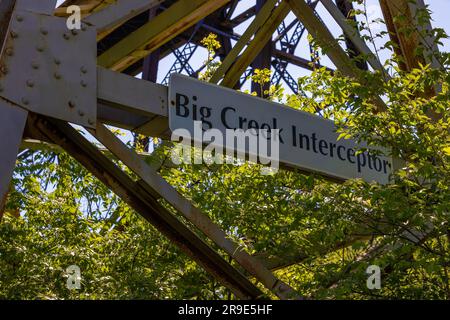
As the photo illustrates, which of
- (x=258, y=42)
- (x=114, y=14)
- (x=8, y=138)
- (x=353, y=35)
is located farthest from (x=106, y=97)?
(x=258, y=42)

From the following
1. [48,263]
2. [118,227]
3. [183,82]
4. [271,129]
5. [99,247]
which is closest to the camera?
[183,82]

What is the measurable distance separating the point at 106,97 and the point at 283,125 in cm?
133

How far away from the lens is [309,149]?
18.8 feet

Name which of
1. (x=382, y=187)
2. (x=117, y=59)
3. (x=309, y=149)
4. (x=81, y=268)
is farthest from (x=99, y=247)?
(x=382, y=187)

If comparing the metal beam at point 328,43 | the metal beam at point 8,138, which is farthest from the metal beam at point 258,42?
the metal beam at point 8,138

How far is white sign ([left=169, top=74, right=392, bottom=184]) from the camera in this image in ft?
16.7

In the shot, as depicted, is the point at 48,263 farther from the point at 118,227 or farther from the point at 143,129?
the point at 143,129

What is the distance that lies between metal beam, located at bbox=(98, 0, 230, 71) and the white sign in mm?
1122

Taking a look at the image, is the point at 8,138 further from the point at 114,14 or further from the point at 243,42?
the point at 243,42

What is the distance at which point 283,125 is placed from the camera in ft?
18.3

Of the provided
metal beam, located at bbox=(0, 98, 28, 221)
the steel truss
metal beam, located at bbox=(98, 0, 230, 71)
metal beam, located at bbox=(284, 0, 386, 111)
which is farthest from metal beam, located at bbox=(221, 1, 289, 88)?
metal beam, located at bbox=(0, 98, 28, 221)

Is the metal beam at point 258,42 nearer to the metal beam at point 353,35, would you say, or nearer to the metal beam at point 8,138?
the metal beam at point 353,35
